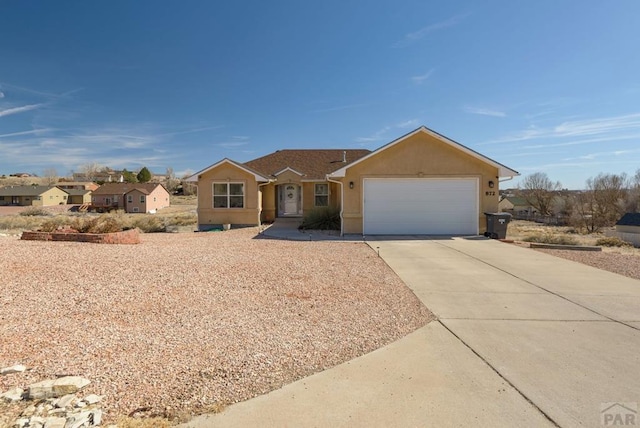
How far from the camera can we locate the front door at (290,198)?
22562 mm

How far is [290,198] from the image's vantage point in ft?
74.1

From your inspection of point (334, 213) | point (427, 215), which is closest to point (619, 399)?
point (427, 215)

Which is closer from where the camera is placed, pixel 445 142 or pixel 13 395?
pixel 13 395

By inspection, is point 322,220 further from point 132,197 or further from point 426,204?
point 132,197

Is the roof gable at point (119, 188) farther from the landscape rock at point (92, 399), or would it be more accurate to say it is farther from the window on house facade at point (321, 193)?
the landscape rock at point (92, 399)

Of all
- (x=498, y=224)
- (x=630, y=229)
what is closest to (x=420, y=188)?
(x=498, y=224)

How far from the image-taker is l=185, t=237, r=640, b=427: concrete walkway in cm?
310

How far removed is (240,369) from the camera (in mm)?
3826

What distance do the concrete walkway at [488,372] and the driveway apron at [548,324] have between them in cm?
2

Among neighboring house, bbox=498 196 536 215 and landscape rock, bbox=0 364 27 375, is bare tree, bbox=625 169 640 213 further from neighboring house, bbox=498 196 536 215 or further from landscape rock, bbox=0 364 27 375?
landscape rock, bbox=0 364 27 375

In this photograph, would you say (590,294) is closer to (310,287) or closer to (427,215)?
(310,287)

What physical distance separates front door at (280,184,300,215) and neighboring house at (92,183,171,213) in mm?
42604

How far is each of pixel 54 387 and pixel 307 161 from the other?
21.7 m

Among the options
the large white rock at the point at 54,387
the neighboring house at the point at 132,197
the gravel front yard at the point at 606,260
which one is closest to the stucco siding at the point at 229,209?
the gravel front yard at the point at 606,260
